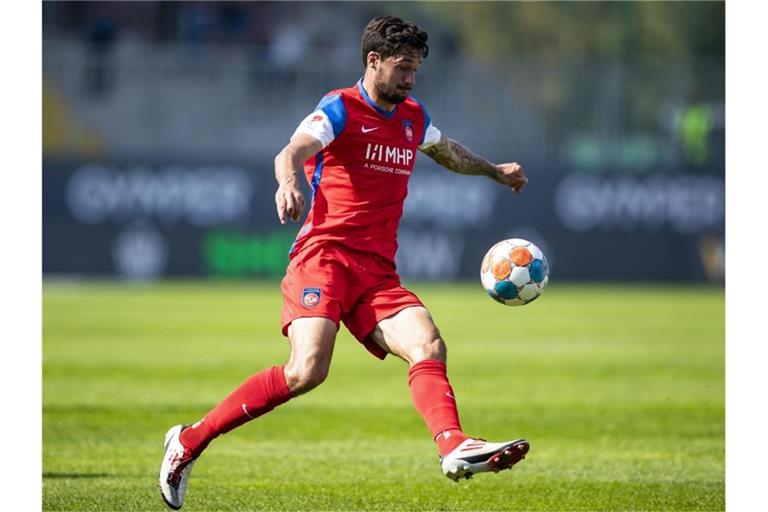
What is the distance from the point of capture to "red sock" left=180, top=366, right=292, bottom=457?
6.37m

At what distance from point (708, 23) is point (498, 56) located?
6.27 meters

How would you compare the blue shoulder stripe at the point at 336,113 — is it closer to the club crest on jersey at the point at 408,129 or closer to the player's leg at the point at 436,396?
the club crest on jersey at the point at 408,129

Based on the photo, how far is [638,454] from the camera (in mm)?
8500

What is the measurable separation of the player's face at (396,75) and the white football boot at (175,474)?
2.06 m

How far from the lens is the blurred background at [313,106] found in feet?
89.8

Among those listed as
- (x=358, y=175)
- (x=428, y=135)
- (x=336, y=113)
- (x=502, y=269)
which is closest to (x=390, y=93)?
(x=336, y=113)

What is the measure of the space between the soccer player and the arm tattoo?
13.8 inches

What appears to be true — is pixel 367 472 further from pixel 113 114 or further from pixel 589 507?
pixel 113 114

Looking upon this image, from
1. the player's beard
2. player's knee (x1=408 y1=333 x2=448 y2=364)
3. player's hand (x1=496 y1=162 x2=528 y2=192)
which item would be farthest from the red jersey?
player's hand (x1=496 y1=162 x2=528 y2=192)

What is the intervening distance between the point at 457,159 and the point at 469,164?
97mm

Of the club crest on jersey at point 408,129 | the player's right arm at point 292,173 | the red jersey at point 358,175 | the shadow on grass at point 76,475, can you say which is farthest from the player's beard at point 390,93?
the shadow on grass at point 76,475

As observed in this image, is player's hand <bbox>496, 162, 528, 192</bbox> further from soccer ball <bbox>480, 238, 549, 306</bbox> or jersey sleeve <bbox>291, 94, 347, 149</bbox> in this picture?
jersey sleeve <bbox>291, 94, 347, 149</bbox>

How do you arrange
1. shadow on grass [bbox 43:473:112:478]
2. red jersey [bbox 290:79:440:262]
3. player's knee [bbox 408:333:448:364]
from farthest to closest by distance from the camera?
shadow on grass [bbox 43:473:112:478]
red jersey [bbox 290:79:440:262]
player's knee [bbox 408:333:448:364]
